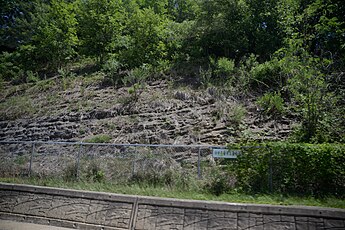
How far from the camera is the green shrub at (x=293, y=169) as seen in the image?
6242 mm

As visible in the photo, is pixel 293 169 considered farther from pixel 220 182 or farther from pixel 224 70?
pixel 224 70

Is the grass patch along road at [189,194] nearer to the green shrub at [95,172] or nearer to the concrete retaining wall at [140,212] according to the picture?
the green shrub at [95,172]

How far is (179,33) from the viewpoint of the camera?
16.2 meters

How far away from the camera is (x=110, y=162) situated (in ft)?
26.9

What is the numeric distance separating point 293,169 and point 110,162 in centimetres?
528

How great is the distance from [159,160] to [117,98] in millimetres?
6384

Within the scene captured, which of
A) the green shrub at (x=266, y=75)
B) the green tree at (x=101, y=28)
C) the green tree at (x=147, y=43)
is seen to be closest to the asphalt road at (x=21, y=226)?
the green shrub at (x=266, y=75)

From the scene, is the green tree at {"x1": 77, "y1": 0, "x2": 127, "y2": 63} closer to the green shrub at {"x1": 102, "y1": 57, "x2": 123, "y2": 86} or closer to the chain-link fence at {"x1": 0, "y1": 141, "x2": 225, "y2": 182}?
the green shrub at {"x1": 102, "y1": 57, "x2": 123, "y2": 86}

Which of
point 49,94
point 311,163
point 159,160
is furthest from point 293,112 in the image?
point 49,94

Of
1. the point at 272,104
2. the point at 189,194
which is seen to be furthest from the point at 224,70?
the point at 189,194

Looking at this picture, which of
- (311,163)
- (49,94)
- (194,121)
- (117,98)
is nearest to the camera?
(311,163)

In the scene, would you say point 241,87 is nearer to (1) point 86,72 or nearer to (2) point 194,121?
(2) point 194,121

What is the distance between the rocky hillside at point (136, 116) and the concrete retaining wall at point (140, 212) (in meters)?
3.72

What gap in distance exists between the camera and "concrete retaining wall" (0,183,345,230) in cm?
500
